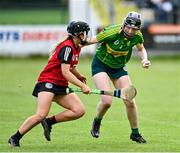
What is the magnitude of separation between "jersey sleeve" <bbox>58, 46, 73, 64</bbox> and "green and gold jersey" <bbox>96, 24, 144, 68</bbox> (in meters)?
1.30

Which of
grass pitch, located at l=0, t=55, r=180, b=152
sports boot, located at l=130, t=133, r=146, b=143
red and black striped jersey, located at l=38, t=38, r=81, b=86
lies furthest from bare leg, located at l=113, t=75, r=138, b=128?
red and black striped jersey, located at l=38, t=38, r=81, b=86

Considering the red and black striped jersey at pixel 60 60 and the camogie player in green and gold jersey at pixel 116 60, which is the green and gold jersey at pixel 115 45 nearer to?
the camogie player in green and gold jersey at pixel 116 60

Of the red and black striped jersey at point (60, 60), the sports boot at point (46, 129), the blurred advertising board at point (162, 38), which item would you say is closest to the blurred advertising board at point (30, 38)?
the blurred advertising board at point (162, 38)

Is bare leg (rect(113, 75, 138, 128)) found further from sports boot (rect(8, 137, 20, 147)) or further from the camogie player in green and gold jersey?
sports boot (rect(8, 137, 20, 147))

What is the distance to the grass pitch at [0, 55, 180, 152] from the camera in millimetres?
12414

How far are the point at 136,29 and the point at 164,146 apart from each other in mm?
1890

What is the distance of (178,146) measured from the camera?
12.4 metres

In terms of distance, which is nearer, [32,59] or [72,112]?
[72,112]

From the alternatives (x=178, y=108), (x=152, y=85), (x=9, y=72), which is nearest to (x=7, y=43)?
(x=9, y=72)

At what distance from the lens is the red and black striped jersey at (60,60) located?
12.0m

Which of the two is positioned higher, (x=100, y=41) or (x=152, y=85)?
(x=100, y=41)

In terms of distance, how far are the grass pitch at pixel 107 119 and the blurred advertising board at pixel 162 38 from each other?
16.8 feet

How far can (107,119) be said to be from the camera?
53.7 ft

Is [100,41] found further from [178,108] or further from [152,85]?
[152,85]
